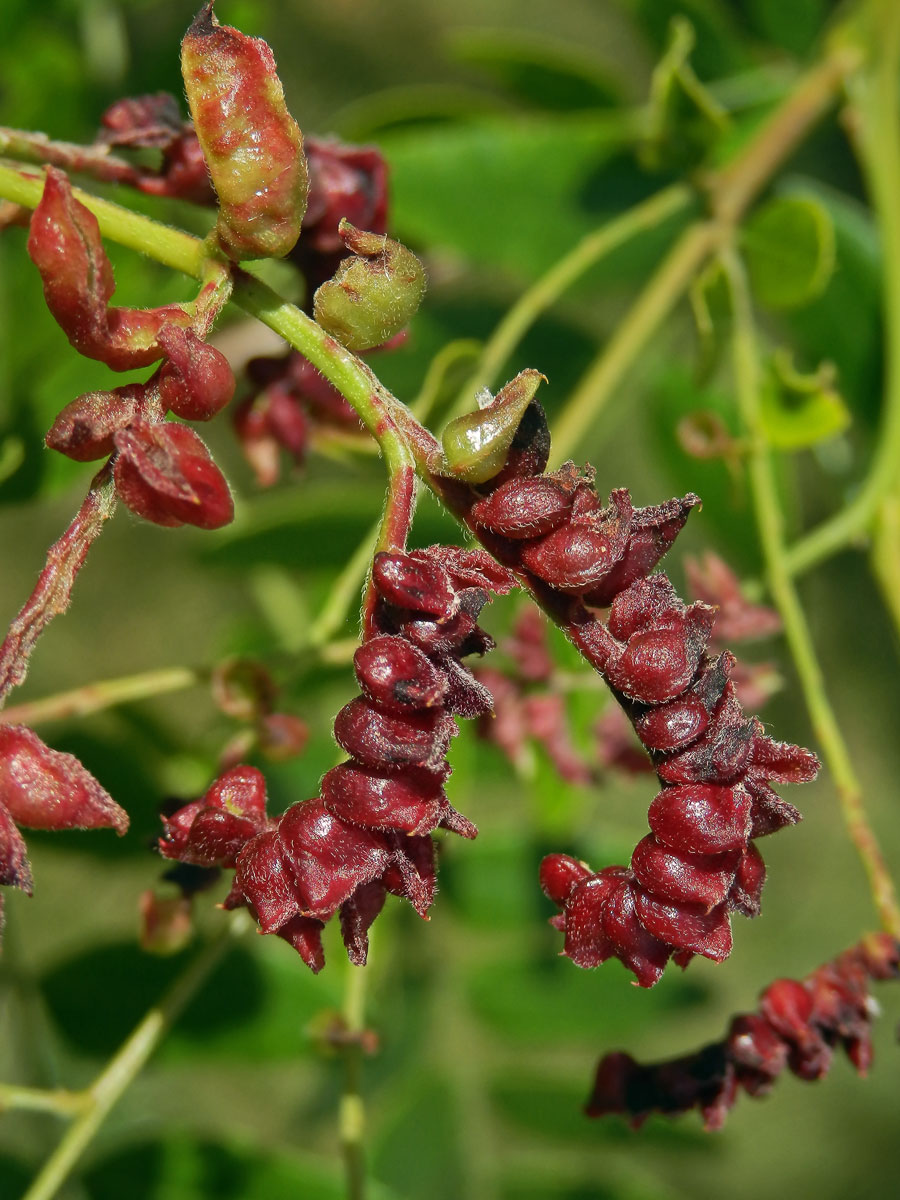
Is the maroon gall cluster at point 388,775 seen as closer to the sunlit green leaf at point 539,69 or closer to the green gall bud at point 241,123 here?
the green gall bud at point 241,123

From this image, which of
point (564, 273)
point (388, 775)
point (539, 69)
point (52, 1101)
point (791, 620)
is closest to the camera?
point (388, 775)

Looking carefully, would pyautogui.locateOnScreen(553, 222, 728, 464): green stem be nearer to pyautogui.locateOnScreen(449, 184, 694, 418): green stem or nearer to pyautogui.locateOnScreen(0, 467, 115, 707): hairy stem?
pyautogui.locateOnScreen(449, 184, 694, 418): green stem

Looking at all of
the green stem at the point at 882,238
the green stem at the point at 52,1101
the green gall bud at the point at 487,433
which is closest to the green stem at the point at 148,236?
the green gall bud at the point at 487,433

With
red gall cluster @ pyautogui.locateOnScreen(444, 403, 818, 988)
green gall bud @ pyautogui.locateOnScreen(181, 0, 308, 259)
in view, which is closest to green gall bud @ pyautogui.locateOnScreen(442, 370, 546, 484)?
red gall cluster @ pyautogui.locateOnScreen(444, 403, 818, 988)

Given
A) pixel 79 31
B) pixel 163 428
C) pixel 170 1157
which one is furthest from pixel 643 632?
pixel 79 31

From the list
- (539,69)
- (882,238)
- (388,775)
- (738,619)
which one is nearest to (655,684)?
(388,775)

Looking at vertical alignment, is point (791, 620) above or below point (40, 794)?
above

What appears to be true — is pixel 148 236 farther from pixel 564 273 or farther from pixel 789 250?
pixel 789 250
